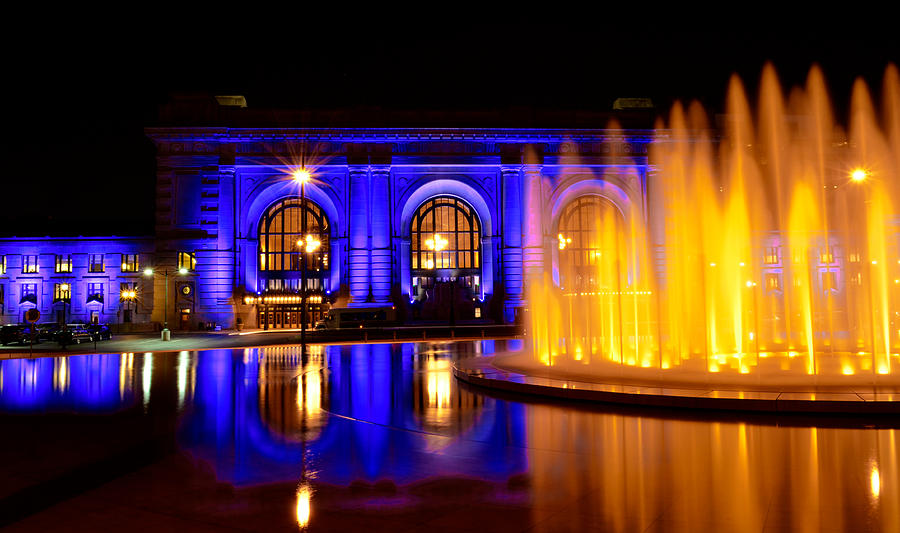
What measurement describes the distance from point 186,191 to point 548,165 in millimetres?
35162

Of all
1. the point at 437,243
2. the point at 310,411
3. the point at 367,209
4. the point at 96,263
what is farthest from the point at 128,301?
the point at 310,411

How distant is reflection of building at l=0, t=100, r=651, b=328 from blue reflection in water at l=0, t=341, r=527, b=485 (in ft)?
109

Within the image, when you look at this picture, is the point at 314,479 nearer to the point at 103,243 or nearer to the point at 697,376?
the point at 697,376

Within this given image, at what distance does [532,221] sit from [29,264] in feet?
179

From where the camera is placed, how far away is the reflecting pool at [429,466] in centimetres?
620

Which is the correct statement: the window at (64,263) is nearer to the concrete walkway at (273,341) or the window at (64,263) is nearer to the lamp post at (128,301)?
the lamp post at (128,301)

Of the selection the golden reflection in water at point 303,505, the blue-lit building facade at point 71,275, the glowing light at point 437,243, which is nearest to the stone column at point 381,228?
the glowing light at point 437,243

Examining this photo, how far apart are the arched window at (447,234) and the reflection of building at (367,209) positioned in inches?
4.3

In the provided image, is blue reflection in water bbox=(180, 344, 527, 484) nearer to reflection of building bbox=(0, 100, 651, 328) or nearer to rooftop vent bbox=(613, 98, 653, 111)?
reflection of building bbox=(0, 100, 651, 328)

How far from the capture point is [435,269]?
61.9m

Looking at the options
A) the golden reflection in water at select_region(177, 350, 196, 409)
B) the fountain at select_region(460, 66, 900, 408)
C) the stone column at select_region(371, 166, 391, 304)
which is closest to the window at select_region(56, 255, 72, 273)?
the stone column at select_region(371, 166, 391, 304)

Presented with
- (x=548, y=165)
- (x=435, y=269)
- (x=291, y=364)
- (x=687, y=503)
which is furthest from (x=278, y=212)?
(x=687, y=503)

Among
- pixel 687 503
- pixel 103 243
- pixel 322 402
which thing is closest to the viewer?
pixel 687 503

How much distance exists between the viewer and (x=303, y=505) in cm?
665
